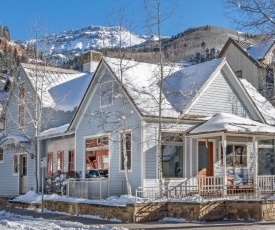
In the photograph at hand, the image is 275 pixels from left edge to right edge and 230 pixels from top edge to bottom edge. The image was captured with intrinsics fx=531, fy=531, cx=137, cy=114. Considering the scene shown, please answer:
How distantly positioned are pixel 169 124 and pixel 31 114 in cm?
1095

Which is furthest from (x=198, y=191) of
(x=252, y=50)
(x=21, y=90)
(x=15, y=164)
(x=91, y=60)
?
(x=252, y=50)

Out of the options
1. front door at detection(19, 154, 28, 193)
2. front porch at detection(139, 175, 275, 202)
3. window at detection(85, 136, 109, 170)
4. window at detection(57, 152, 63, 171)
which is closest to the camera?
front porch at detection(139, 175, 275, 202)

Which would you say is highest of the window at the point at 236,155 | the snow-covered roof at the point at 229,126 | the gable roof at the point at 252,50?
the gable roof at the point at 252,50

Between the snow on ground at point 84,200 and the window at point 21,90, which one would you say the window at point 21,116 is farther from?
the snow on ground at point 84,200

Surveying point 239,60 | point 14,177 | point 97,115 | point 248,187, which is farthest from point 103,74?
point 239,60

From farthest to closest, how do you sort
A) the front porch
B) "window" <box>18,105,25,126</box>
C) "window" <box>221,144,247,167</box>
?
"window" <box>18,105,25,126</box>
"window" <box>221,144,247,167</box>
the front porch

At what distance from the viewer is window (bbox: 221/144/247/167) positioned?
2516 centimetres

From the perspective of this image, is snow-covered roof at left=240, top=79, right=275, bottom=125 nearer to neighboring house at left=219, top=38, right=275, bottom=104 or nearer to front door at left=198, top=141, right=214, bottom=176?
front door at left=198, top=141, right=214, bottom=176

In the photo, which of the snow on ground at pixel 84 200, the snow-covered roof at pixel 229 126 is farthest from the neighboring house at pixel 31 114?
the snow-covered roof at pixel 229 126

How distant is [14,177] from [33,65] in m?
7.19

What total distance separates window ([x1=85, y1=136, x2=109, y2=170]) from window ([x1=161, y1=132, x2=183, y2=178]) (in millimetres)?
3343

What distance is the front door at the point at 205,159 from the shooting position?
24.1 m

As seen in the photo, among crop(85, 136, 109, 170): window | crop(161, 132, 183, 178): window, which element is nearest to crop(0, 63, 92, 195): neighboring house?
crop(85, 136, 109, 170): window

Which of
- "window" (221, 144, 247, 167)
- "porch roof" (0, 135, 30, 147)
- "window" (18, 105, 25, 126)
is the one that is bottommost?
"window" (221, 144, 247, 167)
